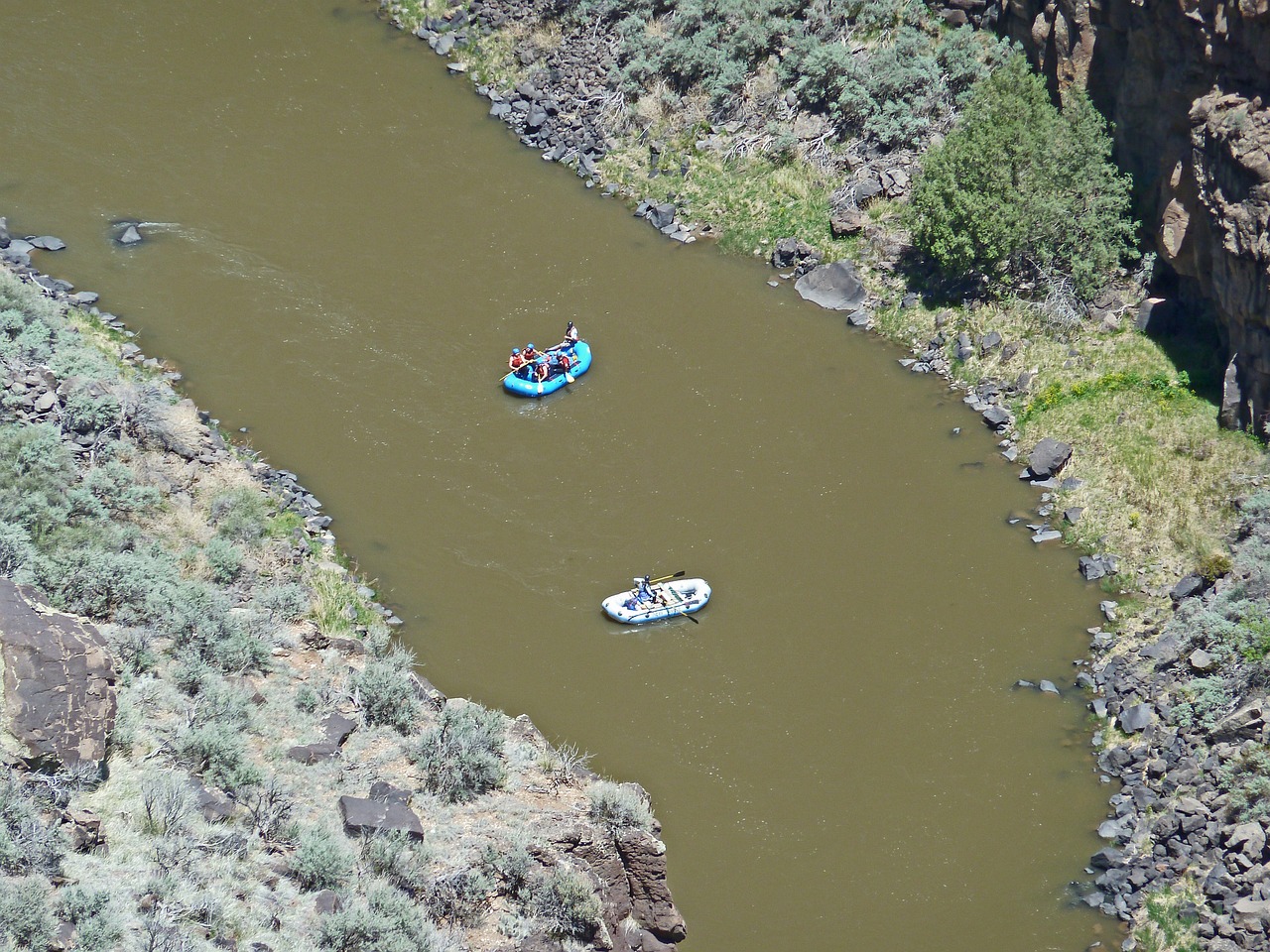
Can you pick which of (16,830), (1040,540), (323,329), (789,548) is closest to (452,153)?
(323,329)

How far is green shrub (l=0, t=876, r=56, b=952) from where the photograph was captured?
41.6ft

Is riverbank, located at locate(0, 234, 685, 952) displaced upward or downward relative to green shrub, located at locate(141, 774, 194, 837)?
downward

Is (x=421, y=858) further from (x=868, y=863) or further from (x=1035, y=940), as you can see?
(x=1035, y=940)

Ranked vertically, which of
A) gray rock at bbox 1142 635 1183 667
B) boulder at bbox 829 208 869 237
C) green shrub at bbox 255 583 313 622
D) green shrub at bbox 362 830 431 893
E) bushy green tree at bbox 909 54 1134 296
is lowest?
green shrub at bbox 255 583 313 622

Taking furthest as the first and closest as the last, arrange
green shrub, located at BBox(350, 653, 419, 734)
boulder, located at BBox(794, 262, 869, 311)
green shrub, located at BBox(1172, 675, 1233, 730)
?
boulder, located at BBox(794, 262, 869, 311)
green shrub, located at BBox(1172, 675, 1233, 730)
green shrub, located at BBox(350, 653, 419, 734)

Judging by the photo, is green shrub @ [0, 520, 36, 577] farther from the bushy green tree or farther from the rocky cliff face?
the rocky cliff face

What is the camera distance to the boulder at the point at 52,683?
49.3 ft

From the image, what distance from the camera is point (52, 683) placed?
50.4 ft

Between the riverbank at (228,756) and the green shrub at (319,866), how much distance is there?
22 mm

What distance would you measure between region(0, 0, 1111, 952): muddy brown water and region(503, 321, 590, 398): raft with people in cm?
38

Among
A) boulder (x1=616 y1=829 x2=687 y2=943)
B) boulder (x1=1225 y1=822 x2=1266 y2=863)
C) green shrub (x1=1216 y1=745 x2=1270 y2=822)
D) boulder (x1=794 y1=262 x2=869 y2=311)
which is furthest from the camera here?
boulder (x1=794 y1=262 x2=869 y2=311)

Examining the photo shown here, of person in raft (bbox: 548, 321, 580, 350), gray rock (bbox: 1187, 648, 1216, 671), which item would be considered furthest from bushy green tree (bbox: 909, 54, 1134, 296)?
gray rock (bbox: 1187, 648, 1216, 671)

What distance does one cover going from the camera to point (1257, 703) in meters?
20.8

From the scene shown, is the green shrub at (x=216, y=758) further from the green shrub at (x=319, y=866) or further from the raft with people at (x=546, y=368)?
the raft with people at (x=546, y=368)
